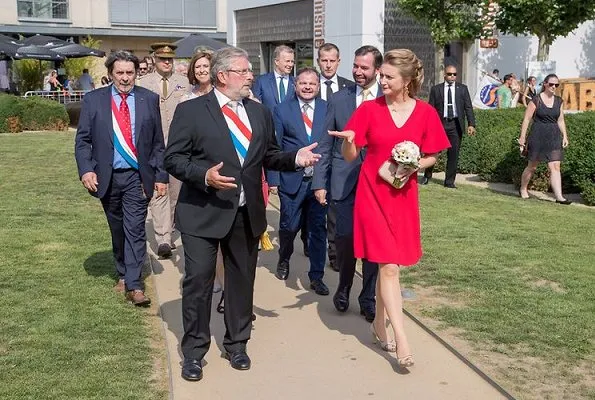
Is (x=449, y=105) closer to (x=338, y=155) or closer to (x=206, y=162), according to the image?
(x=338, y=155)

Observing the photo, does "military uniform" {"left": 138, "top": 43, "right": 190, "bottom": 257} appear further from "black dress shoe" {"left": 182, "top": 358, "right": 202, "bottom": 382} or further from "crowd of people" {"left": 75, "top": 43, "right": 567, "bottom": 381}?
"black dress shoe" {"left": 182, "top": 358, "right": 202, "bottom": 382}

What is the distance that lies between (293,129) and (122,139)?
158 cm

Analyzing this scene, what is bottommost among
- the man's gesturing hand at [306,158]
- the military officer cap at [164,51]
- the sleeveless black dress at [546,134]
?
the sleeveless black dress at [546,134]

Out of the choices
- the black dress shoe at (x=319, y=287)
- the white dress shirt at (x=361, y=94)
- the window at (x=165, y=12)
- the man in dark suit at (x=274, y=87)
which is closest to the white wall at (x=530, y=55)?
the man in dark suit at (x=274, y=87)

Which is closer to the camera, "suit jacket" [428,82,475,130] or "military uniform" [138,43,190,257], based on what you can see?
"military uniform" [138,43,190,257]

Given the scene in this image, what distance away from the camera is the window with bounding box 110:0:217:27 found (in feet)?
158

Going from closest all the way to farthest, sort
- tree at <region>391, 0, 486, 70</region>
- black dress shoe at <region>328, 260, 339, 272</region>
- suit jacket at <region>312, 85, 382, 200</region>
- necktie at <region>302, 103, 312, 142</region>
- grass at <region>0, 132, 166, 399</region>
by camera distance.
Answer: grass at <region>0, 132, 166, 399</region>, suit jacket at <region>312, 85, 382, 200</region>, necktie at <region>302, 103, 312, 142</region>, black dress shoe at <region>328, 260, 339, 272</region>, tree at <region>391, 0, 486, 70</region>

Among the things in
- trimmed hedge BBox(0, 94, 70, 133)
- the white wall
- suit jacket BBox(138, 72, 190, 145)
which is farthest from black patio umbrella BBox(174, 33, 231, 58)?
the white wall

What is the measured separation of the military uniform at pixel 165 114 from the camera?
8.66 metres

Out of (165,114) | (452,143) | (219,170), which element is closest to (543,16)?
(452,143)

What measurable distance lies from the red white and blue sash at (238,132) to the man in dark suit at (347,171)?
1.28 metres

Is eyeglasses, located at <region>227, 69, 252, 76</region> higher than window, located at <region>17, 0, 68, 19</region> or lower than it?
lower

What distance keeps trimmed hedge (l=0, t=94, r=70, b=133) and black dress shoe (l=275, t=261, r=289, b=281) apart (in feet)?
61.3

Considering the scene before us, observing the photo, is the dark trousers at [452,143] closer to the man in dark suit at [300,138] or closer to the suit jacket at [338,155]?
the man in dark suit at [300,138]
